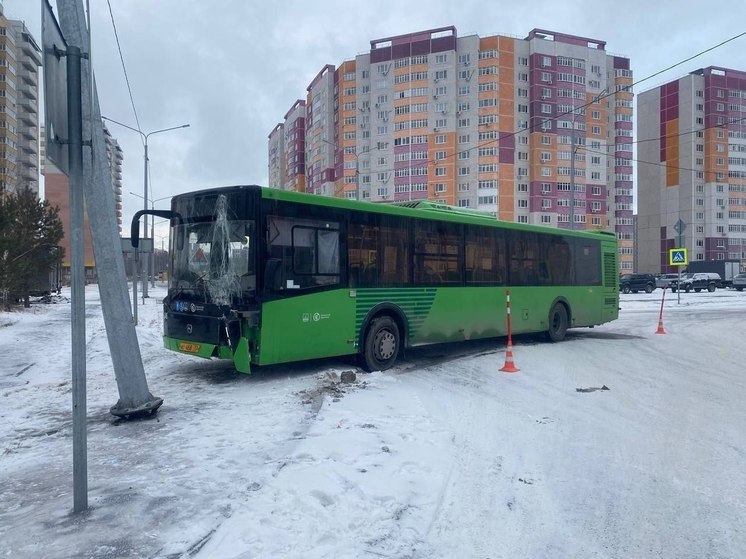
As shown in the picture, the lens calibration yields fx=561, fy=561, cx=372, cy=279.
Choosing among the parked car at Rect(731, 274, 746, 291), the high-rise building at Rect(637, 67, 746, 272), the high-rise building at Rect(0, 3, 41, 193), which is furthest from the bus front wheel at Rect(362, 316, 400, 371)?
the high-rise building at Rect(637, 67, 746, 272)

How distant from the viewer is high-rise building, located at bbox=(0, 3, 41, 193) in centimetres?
7206

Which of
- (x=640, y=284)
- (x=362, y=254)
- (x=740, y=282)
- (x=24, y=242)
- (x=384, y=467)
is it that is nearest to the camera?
(x=384, y=467)

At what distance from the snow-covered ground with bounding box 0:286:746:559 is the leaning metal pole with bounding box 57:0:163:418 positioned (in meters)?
0.28

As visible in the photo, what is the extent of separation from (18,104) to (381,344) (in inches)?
3602

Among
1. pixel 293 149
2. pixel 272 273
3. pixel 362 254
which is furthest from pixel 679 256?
pixel 293 149

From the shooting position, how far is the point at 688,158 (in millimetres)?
81938

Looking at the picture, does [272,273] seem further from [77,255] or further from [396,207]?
[77,255]

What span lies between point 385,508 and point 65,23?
5.28 meters

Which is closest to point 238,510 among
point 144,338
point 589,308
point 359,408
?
point 359,408

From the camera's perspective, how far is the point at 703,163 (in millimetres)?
82188

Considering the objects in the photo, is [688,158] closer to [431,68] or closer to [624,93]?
[624,93]

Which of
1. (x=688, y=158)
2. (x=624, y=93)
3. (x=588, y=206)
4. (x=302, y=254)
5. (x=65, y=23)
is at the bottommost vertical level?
(x=302, y=254)

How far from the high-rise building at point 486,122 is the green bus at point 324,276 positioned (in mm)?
58281

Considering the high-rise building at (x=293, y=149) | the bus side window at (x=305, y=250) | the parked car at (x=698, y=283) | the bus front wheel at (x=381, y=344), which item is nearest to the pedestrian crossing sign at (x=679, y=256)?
the bus front wheel at (x=381, y=344)
